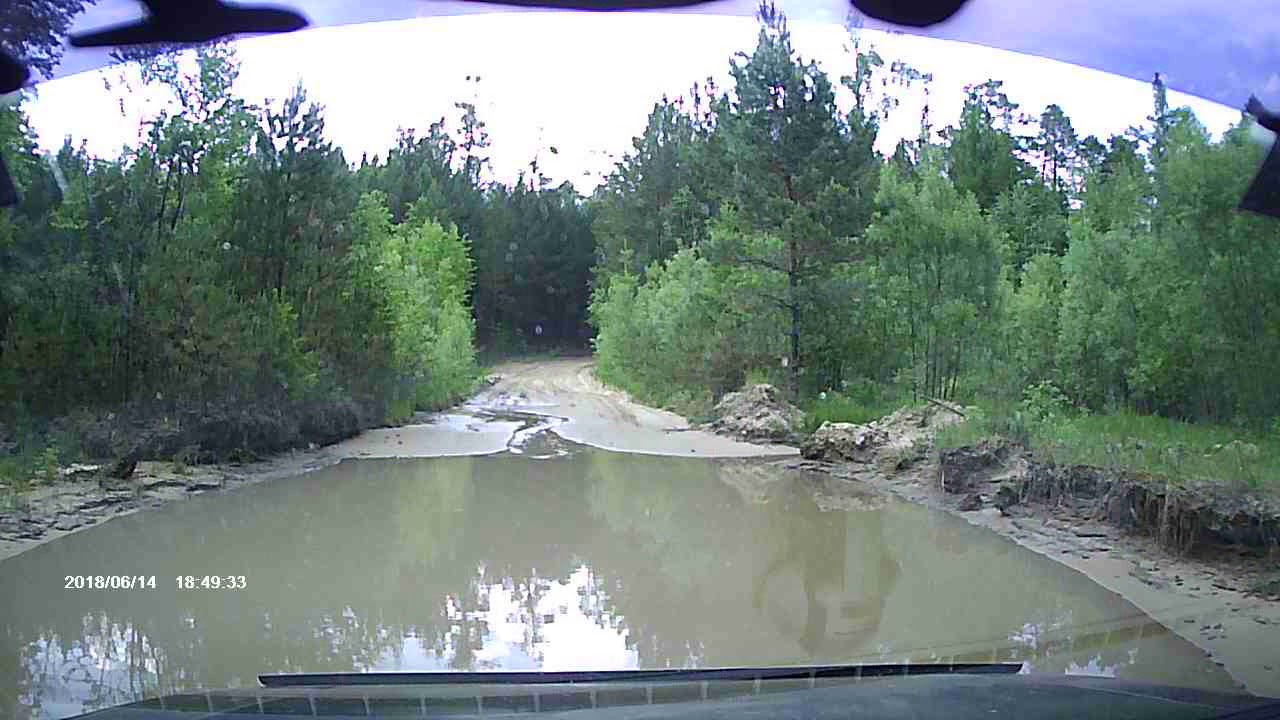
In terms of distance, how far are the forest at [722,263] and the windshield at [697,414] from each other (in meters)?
0.07

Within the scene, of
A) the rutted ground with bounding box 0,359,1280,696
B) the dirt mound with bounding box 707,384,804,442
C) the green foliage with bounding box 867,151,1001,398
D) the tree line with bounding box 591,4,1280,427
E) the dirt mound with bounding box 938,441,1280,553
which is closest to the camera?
the rutted ground with bounding box 0,359,1280,696

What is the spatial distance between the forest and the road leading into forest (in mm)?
858

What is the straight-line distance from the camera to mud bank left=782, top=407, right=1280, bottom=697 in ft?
22.9

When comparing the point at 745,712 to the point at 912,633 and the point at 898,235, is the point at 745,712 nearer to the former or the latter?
the point at 912,633

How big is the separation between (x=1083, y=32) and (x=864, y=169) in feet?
38.8

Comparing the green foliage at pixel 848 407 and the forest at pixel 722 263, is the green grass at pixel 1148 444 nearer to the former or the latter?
the forest at pixel 722 263

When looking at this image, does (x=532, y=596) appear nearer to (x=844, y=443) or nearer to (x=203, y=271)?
(x=203, y=271)

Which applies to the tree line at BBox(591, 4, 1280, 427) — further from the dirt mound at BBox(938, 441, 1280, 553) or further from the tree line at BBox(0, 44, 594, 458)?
the tree line at BBox(0, 44, 594, 458)

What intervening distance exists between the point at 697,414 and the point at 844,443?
22.5 ft

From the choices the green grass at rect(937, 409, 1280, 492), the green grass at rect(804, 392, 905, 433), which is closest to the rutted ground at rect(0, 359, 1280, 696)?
the green grass at rect(937, 409, 1280, 492)

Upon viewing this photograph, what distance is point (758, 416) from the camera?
2047 cm

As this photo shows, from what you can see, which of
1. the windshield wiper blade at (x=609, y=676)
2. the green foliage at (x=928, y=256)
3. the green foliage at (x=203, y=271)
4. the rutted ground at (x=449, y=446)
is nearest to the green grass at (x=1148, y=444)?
the green foliage at (x=928, y=256)

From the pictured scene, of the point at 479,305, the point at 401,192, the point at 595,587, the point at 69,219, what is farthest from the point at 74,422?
the point at 479,305

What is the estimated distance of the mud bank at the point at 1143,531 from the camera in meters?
6.97
